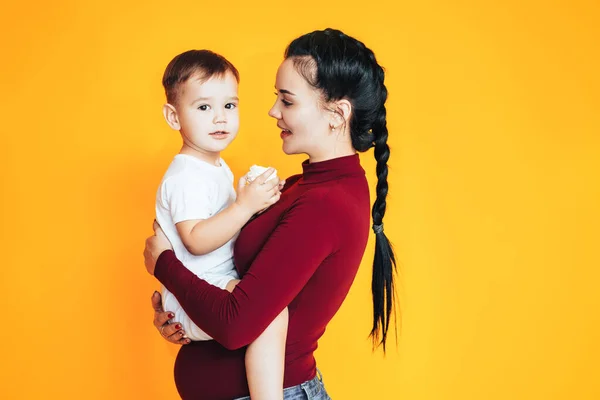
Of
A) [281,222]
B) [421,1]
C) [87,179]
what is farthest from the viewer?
[421,1]

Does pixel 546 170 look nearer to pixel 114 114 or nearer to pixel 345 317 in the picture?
pixel 345 317

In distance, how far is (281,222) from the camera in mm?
1761

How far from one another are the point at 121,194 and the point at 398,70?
1284mm

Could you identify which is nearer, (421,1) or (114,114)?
(114,114)

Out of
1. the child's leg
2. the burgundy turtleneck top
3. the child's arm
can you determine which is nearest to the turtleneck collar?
the burgundy turtleneck top

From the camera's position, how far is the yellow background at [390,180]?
292 centimetres

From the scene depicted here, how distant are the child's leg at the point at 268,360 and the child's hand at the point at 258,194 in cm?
27

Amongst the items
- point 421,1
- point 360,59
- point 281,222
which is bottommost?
point 281,222

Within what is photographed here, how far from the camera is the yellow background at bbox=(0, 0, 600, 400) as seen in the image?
9.59ft

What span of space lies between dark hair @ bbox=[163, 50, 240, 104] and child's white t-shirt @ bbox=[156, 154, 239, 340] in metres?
0.20

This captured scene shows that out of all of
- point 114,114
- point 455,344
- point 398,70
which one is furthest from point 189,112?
point 455,344

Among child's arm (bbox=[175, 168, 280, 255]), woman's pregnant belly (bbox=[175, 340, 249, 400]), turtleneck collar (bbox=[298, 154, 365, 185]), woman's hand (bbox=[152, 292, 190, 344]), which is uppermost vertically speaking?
turtleneck collar (bbox=[298, 154, 365, 185])

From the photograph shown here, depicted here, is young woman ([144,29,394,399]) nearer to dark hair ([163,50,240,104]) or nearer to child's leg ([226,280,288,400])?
child's leg ([226,280,288,400])

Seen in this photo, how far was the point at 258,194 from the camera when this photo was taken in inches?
73.5
